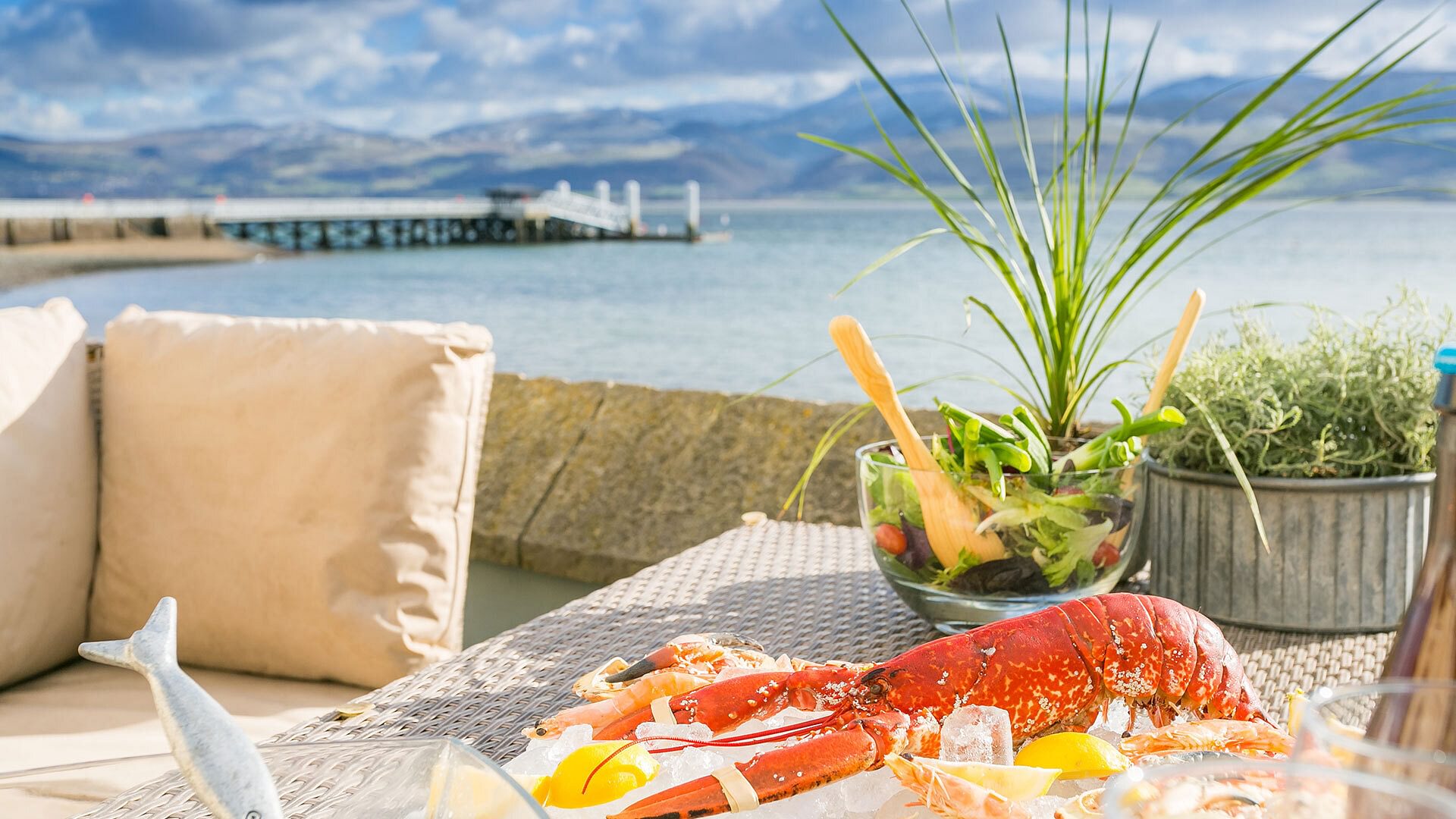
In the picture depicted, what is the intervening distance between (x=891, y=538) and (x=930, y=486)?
0.08m

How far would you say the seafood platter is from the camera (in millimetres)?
522

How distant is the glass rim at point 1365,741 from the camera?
247 millimetres

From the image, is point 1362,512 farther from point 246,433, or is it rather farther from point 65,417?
point 65,417

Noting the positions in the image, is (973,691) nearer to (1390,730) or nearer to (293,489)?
(1390,730)

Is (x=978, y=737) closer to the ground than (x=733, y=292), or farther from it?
farther from it

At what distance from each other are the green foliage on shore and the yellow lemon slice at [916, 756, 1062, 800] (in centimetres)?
50

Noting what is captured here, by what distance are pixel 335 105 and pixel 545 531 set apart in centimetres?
6172

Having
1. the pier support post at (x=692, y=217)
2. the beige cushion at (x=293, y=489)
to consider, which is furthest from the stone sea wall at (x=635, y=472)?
the pier support post at (x=692, y=217)

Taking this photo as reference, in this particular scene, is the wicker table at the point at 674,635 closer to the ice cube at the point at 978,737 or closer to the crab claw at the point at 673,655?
the crab claw at the point at 673,655

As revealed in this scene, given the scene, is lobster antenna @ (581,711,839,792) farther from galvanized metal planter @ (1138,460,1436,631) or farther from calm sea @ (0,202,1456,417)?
calm sea @ (0,202,1456,417)

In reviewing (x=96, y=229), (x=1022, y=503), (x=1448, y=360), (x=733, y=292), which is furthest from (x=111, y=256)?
(x=1448, y=360)

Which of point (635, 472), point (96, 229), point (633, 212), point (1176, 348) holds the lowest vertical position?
point (635, 472)

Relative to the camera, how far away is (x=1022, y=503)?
82cm

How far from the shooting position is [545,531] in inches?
86.4
